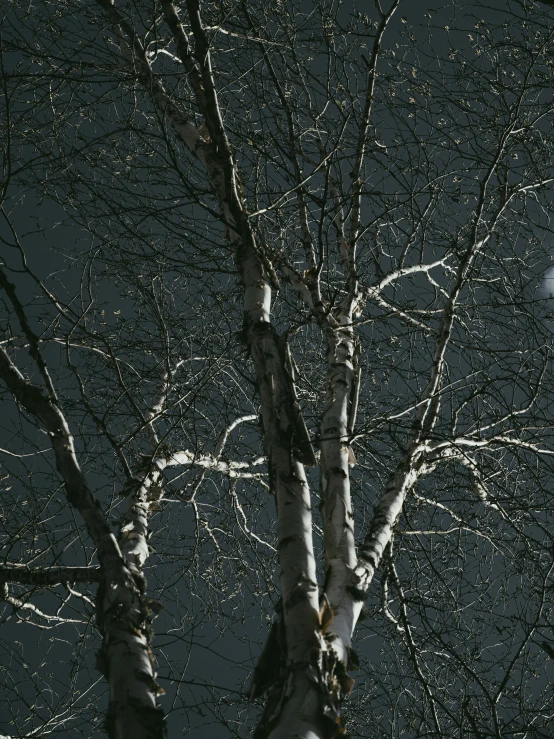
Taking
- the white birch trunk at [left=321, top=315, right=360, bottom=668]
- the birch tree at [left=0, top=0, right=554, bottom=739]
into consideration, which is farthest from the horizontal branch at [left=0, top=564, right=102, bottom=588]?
the white birch trunk at [left=321, top=315, right=360, bottom=668]

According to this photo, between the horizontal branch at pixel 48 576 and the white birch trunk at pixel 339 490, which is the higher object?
the white birch trunk at pixel 339 490

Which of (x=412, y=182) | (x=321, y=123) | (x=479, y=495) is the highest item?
(x=321, y=123)

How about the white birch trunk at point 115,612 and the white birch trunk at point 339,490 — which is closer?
the white birch trunk at point 115,612

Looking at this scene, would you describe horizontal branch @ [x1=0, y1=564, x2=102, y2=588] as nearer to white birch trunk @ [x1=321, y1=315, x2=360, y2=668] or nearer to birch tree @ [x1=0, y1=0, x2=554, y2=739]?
birch tree @ [x1=0, y1=0, x2=554, y2=739]

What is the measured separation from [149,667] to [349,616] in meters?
0.77

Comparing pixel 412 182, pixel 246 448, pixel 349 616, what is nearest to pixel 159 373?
pixel 246 448

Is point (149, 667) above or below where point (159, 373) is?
below

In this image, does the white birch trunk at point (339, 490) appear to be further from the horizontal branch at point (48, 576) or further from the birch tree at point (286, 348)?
the horizontal branch at point (48, 576)

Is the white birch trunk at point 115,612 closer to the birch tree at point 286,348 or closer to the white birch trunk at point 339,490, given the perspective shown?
the birch tree at point 286,348

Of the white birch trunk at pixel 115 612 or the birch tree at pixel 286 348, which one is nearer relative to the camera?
the white birch trunk at pixel 115 612

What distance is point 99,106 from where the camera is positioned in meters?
5.32

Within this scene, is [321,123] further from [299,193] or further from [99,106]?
[99,106]

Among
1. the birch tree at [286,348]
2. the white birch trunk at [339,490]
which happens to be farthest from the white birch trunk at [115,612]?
the white birch trunk at [339,490]

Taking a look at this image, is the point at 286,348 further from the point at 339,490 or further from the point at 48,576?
the point at 48,576
